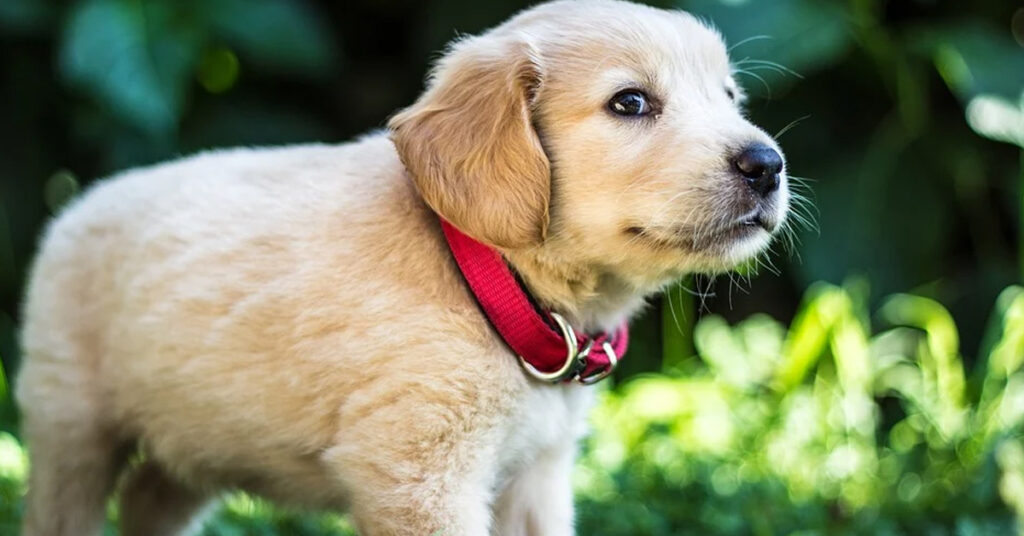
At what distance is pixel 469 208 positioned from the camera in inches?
113

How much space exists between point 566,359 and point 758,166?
63 centimetres

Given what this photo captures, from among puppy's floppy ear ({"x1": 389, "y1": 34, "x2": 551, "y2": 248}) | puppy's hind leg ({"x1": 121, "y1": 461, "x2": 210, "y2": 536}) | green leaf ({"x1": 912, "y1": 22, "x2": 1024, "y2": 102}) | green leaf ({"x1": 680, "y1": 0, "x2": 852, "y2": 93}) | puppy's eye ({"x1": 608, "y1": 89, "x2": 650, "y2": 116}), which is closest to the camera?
puppy's floppy ear ({"x1": 389, "y1": 34, "x2": 551, "y2": 248})

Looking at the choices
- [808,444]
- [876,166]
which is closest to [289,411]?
[808,444]

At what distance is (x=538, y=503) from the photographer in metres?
3.39

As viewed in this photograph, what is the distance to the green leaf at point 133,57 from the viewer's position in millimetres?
4812

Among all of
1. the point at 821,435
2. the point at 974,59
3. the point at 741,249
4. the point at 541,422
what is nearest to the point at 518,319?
the point at 541,422

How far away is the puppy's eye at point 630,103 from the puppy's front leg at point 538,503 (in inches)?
35.8

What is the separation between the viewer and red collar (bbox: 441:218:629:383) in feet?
9.69

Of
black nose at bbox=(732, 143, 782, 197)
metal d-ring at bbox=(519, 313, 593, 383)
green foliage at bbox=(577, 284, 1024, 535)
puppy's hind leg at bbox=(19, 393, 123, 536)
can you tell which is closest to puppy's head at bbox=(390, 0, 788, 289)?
black nose at bbox=(732, 143, 782, 197)

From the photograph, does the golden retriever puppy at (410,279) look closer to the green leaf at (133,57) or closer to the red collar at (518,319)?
the red collar at (518,319)

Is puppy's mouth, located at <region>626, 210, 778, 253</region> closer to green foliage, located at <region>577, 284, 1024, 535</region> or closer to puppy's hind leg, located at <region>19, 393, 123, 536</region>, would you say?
green foliage, located at <region>577, 284, 1024, 535</region>

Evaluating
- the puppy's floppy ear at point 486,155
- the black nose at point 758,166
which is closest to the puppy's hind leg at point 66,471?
the puppy's floppy ear at point 486,155

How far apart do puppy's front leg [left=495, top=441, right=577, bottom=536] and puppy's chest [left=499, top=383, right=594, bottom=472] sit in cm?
9

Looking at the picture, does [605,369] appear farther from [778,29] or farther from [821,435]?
[778,29]
